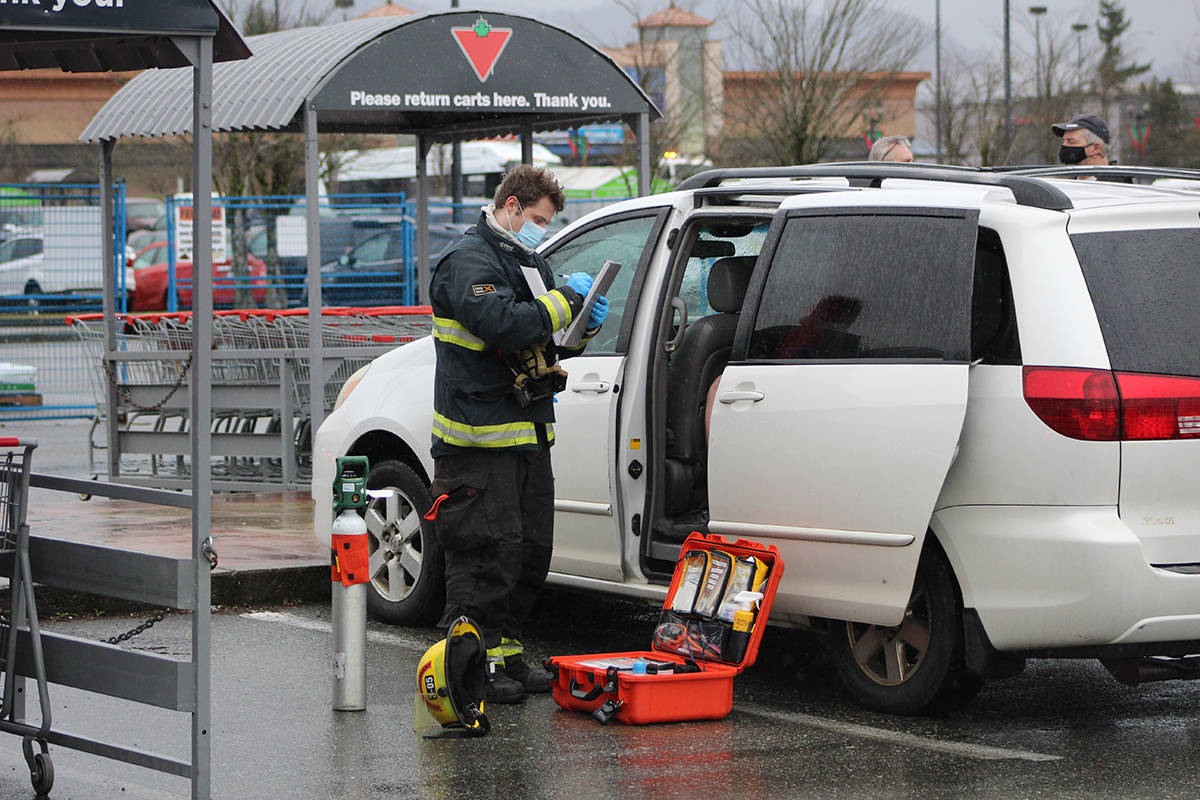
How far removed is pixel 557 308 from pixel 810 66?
70.3 ft

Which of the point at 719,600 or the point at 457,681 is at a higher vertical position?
the point at 719,600

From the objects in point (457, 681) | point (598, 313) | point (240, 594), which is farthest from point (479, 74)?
point (457, 681)

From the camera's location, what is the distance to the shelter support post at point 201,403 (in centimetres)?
467

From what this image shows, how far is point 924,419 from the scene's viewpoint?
18.1 feet

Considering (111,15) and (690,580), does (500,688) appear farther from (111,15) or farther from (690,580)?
(111,15)

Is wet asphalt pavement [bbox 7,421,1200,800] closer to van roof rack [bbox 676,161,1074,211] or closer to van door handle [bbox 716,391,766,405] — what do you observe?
van door handle [bbox 716,391,766,405]

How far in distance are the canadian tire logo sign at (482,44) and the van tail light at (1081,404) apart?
21.0 feet

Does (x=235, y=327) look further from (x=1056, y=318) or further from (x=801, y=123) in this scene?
(x=801, y=123)

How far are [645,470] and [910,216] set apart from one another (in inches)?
58.1

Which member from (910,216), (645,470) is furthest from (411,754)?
(910,216)

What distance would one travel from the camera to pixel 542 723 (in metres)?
5.98

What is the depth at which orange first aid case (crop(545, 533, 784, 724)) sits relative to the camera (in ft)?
19.4

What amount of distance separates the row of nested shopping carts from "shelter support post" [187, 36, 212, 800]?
6.44 metres

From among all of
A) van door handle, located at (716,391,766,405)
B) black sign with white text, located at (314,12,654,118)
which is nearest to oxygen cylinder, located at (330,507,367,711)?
van door handle, located at (716,391,766,405)
